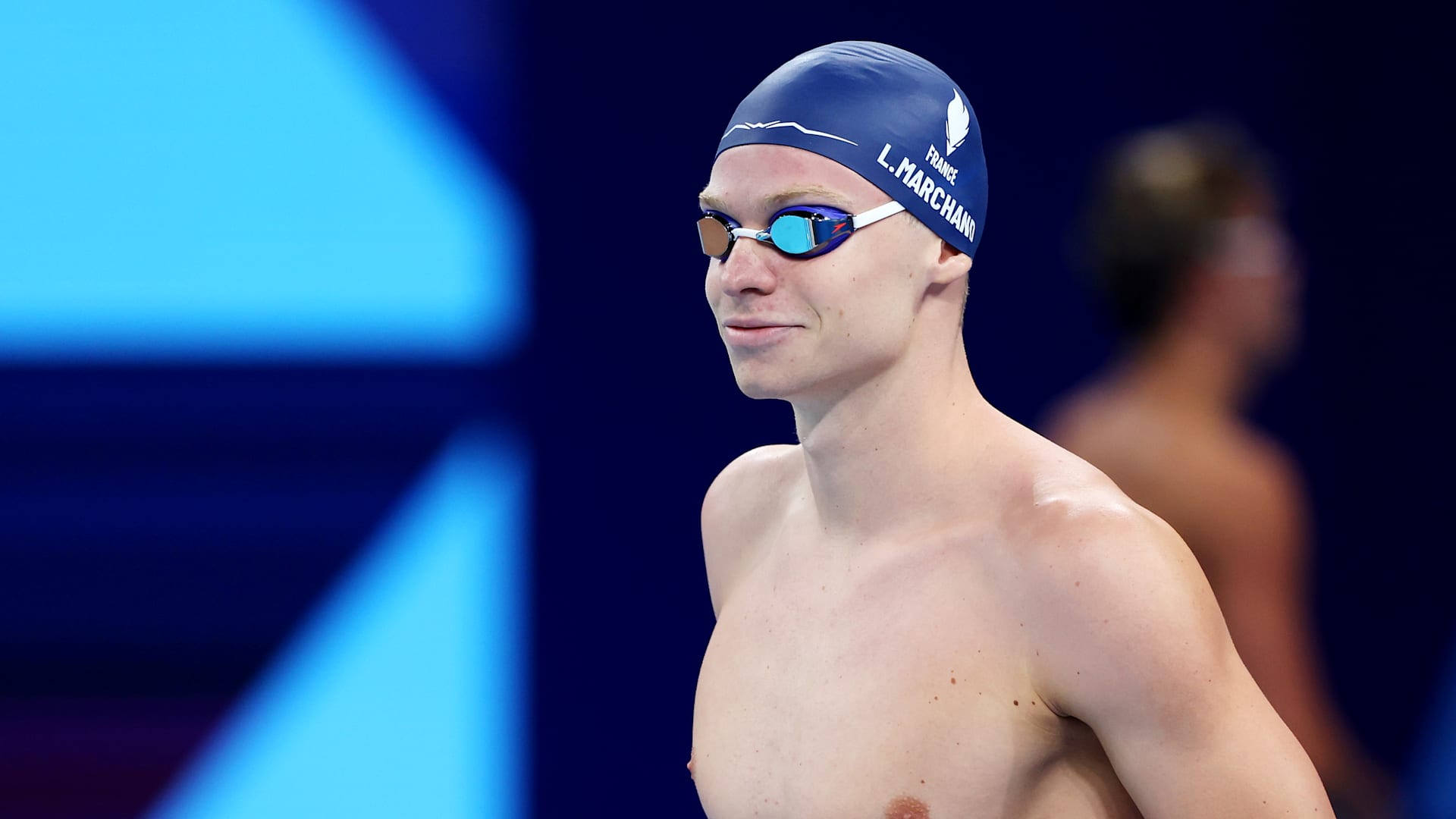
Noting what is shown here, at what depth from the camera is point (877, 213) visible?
1.71 m

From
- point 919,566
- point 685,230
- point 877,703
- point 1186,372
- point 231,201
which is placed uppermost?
point 231,201

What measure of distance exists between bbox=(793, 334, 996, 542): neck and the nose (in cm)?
17

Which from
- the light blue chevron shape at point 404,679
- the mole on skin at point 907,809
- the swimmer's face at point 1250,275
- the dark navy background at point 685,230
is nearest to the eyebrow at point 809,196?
the mole on skin at point 907,809

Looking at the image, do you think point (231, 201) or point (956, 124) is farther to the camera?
point (231, 201)

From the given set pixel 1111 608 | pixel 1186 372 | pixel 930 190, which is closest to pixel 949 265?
pixel 930 190

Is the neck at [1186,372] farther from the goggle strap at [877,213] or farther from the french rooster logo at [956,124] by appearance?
the goggle strap at [877,213]

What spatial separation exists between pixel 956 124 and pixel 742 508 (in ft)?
2.04

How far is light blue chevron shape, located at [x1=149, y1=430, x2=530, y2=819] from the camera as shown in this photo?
4461 millimetres

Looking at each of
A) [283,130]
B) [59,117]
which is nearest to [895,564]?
[283,130]

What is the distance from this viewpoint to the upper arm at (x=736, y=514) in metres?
2.11

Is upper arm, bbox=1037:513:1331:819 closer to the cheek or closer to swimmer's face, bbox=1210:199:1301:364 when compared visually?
the cheek

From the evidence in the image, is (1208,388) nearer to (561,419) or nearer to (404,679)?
(561,419)

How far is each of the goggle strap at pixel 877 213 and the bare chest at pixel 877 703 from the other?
375 mm

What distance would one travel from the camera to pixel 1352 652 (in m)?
5.20
